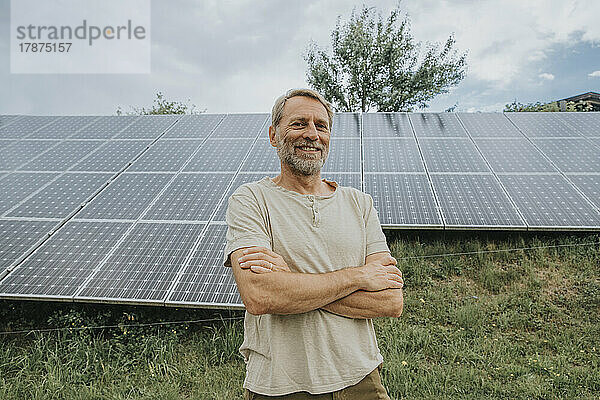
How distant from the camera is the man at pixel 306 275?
196cm

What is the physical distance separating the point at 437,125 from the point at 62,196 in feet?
23.5

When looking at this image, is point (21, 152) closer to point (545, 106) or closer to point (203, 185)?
point (203, 185)

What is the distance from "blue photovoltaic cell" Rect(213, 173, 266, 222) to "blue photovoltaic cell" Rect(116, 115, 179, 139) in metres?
2.93

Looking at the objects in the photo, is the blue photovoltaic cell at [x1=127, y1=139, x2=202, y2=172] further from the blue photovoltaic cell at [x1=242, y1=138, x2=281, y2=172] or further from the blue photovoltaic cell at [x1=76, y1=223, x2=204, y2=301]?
the blue photovoltaic cell at [x1=76, y1=223, x2=204, y2=301]

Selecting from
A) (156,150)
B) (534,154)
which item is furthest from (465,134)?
(156,150)

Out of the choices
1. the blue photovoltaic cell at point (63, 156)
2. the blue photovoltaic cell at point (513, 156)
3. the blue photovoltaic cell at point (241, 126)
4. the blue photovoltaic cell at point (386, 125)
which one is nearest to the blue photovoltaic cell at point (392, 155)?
the blue photovoltaic cell at point (386, 125)

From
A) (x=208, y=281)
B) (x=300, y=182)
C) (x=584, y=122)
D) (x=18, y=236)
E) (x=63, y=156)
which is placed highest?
(x=584, y=122)

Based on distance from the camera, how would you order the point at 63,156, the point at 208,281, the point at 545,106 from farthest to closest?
the point at 545,106, the point at 63,156, the point at 208,281

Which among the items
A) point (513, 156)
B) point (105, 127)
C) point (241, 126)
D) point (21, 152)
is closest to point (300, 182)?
point (513, 156)

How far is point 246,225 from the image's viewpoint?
6.88ft

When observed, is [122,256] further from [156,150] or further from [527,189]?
[527,189]

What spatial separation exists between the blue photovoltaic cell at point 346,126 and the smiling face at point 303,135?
606 cm

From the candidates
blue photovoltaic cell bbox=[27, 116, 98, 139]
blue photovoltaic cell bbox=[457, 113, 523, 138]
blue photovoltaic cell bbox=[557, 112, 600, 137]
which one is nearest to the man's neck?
blue photovoltaic cell bbox=[457, 113, 523, 138]

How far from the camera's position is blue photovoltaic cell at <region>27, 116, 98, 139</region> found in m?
9.05
